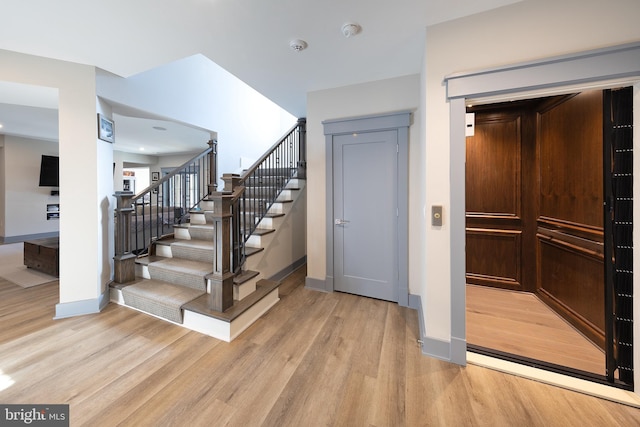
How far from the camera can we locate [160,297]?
2549 mm

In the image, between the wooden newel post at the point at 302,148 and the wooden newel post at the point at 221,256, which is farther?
the wooden newel post at the point at 302,148

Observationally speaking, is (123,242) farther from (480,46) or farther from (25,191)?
(25,191)

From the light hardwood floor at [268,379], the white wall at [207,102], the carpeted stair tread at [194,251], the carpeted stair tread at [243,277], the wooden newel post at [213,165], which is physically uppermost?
the white wall at [207,102]

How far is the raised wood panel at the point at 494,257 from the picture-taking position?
3.19 meters

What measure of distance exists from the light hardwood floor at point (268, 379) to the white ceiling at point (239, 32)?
2.65 meters

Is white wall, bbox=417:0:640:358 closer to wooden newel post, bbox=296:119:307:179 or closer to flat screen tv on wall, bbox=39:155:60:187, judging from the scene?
wooden newel post, bbox=296:119:307:179

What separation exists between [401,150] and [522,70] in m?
1.23

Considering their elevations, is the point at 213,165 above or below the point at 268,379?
above

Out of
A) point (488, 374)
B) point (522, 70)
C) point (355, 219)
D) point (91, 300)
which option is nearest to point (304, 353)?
point (488, 374)

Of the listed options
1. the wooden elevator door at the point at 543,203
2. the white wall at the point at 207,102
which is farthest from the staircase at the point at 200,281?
the wooden elevator door at the point at 543,203

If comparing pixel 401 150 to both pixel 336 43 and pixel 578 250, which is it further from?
pixel 578 250

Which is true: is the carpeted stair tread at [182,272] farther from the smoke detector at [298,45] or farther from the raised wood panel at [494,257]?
the raised wood panel at [494,257]

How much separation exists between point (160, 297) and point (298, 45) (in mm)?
2863

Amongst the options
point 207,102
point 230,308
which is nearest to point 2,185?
point 207,102
